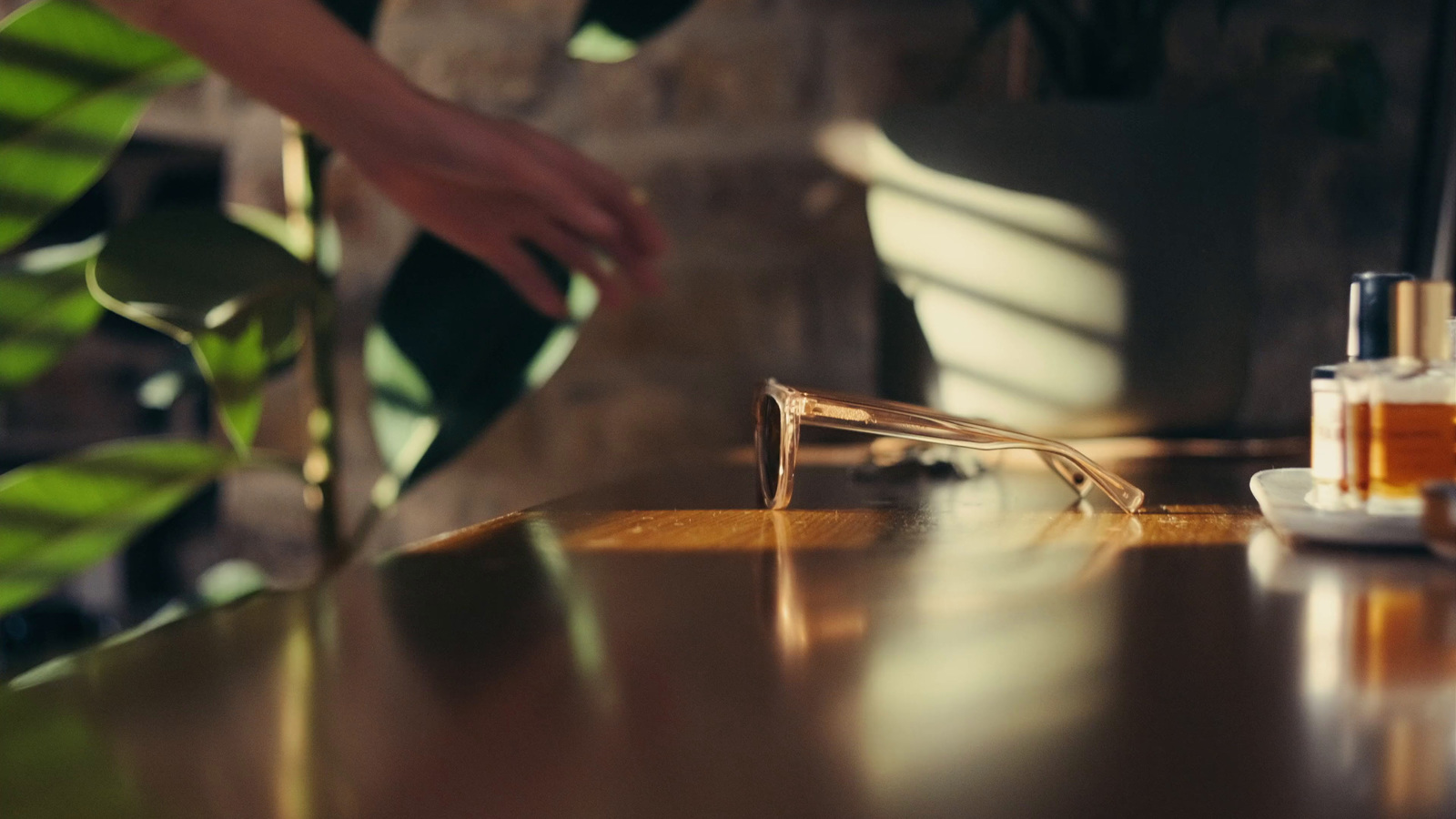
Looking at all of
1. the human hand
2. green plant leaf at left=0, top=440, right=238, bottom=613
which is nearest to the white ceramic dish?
the human hand

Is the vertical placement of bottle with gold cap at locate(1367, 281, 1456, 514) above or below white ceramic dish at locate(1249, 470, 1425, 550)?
above

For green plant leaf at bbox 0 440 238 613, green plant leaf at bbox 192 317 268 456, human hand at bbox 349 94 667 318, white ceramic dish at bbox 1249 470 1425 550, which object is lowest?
green plant leaf at bbox 0 440 238 613

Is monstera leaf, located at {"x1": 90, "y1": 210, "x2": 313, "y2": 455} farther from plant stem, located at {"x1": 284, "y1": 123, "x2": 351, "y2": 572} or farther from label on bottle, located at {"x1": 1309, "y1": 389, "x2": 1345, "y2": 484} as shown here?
label on bottle, located at {"x1": 1309, "y1": 389, "x2": 1345, "y2": 484}

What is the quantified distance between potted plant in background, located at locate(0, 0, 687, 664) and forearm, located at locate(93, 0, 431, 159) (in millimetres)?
161

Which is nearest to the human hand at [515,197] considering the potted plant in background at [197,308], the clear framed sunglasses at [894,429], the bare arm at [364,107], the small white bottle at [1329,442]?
the bare arm at [364,107]

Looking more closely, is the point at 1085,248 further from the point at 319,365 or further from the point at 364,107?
the point at 319,365

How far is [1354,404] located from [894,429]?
211 millimetres

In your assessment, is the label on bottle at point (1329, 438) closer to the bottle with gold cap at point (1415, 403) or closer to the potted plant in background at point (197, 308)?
the bottle with gold cap at point (1415, 403)

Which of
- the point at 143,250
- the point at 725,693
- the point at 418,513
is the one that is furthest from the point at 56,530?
the point at 725,693

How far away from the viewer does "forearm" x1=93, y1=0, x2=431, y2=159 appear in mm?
666

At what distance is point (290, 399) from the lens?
1.23 m

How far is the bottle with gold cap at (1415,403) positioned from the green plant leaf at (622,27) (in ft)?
2.07

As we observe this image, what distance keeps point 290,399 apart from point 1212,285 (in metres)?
0.95

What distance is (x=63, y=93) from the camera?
0.81m
